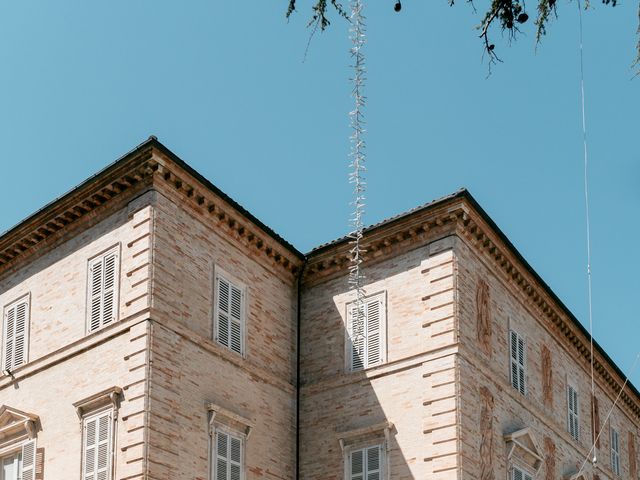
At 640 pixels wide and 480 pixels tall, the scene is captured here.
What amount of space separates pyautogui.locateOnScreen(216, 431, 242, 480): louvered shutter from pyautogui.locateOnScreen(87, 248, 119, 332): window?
3.34m

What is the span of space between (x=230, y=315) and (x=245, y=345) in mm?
795

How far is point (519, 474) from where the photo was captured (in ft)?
82.5

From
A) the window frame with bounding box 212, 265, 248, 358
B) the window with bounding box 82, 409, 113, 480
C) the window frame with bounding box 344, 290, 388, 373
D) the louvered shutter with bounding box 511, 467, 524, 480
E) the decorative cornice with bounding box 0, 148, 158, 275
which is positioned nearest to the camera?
the window with bounding box 82, 409, 113, 480

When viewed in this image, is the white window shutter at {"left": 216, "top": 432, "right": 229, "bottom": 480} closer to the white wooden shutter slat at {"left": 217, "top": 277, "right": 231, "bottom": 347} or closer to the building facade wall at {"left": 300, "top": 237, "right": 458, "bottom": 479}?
the white wooden shutter slat at {"left": 217, "top": 277, "right": 231, "bottom": 347}

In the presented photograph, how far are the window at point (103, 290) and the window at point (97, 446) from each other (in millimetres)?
1998

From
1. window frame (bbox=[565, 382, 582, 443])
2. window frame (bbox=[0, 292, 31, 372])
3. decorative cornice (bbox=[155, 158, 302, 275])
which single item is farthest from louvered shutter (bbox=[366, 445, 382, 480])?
window frame (bbox=[0, 292, 31, 372])

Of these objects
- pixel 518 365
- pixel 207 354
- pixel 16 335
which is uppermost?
pixel 16 335

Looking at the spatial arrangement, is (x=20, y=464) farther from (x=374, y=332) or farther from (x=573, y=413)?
(x=573, y=413)

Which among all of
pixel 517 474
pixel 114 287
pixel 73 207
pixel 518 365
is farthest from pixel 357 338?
pixel 73 207

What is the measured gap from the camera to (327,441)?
80.4ft

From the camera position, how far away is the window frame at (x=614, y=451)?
32875mm

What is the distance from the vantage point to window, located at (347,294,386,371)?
24.7 meters

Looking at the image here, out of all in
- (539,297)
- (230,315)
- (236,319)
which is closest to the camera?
(230,315)

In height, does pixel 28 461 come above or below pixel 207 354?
below
